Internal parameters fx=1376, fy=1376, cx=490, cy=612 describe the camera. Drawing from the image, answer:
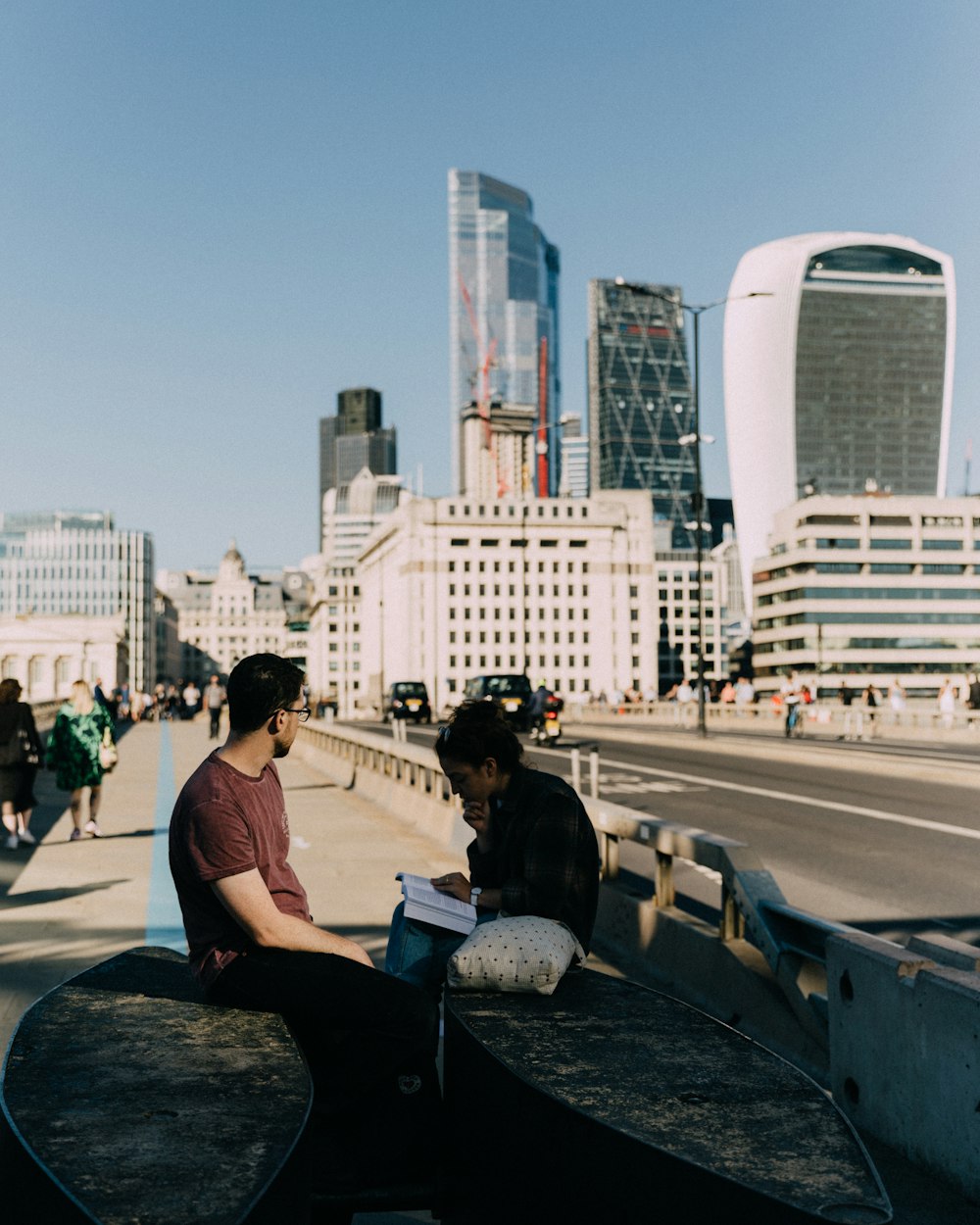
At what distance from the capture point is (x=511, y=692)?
1652 inches

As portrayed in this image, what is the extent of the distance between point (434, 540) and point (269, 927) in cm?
16777

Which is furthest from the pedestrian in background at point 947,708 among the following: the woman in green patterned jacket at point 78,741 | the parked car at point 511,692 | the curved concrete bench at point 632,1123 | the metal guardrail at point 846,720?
the curved concrete bench at point 632,1123

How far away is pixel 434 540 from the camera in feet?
563

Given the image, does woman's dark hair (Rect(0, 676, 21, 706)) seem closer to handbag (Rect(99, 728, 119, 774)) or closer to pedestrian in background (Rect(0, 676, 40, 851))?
pedestrian in background (Rect(0, 676, 40, 851))

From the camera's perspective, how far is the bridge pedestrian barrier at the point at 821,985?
466 cm

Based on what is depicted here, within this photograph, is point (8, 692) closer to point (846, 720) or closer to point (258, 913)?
point (258, 913)

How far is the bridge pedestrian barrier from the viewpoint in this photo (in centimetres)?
466

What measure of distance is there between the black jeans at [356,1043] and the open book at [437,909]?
0.91 meters

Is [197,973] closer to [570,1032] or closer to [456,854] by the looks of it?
[570,1032]

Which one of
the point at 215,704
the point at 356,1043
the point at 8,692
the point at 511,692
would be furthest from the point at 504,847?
the point at 511,692

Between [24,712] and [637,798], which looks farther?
[637,798]

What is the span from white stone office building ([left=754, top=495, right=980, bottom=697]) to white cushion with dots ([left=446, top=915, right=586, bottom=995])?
485ft

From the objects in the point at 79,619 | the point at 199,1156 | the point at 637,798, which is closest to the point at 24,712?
the point at 637,798

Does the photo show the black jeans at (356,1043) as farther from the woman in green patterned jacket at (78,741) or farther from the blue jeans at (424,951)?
the woman in green patterned jacket at (78,741)
